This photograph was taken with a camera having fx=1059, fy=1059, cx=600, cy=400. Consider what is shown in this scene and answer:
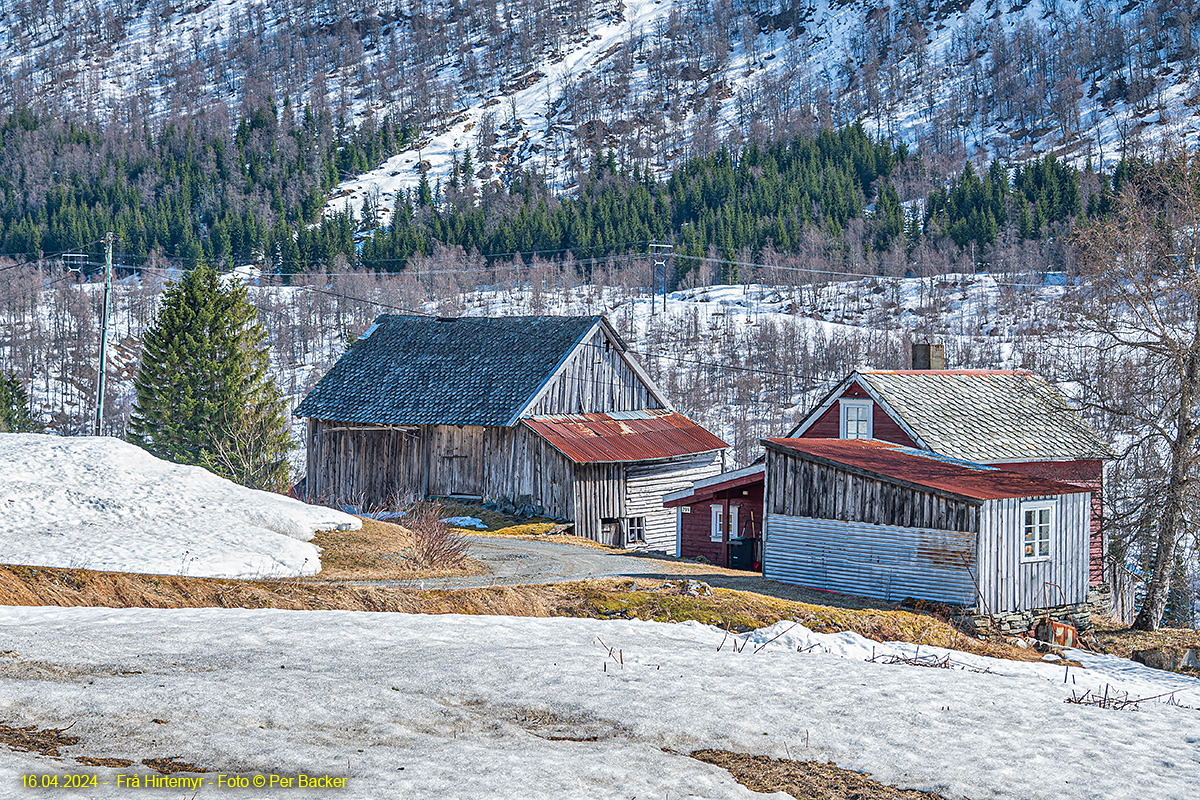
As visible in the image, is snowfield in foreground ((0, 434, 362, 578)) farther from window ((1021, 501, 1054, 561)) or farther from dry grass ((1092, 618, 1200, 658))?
dry grass ((1092, 618, 1200, 658))

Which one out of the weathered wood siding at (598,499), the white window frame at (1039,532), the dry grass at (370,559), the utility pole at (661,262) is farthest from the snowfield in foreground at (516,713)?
the utility pole at (661,262)

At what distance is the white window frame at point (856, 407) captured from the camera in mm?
34094

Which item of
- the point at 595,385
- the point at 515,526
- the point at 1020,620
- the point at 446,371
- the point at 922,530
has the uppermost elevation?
the point at 446,371

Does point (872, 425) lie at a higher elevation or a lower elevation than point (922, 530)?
higher

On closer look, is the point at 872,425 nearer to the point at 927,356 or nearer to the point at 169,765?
the point at 927,356

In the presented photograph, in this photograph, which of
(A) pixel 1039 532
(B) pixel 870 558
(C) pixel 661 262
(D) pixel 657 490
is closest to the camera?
(A) pixel 1039 532

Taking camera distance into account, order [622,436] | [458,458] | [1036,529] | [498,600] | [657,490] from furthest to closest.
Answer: [657,490]
[622,436]
[458,458]
[1036,529]
[498,600]

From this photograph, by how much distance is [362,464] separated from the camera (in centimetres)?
4375

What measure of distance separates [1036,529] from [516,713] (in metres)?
19.5

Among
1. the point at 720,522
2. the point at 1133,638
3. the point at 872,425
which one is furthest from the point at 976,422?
the point at 720,522

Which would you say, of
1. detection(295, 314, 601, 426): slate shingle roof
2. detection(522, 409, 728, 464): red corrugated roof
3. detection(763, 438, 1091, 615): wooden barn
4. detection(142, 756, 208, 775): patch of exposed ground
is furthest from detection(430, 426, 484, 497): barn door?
detection(142, 756, 208, 775): patch of exposed ground

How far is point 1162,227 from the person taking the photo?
30547 millimetres

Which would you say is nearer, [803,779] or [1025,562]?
[803,779]

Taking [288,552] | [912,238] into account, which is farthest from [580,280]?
[288,552]
